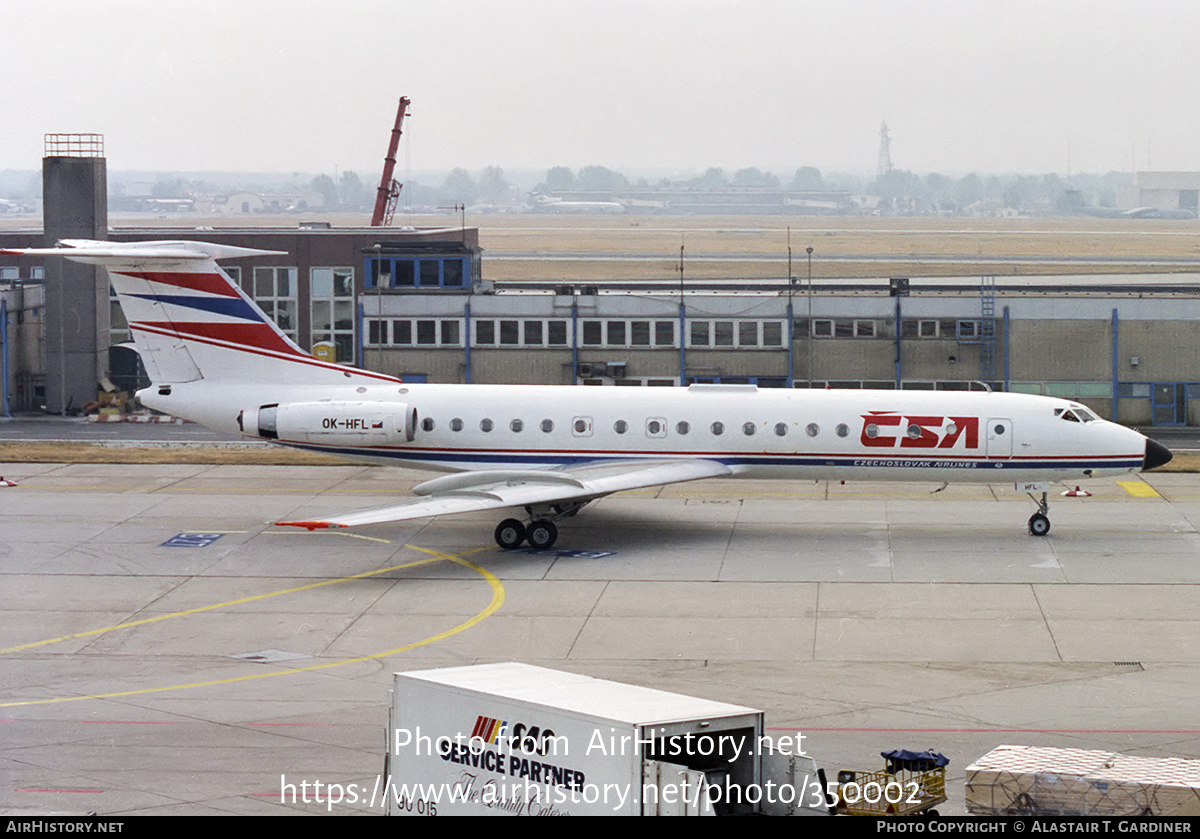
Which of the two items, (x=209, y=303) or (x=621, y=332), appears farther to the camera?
(x=621, y=332)

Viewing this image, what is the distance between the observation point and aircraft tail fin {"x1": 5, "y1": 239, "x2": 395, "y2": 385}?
1423 inches

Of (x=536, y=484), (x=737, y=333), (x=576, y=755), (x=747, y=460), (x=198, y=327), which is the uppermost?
(x=198, y=327)

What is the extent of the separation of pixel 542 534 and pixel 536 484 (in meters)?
1.15

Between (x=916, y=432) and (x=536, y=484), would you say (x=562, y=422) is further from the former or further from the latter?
(x=916, y=432)

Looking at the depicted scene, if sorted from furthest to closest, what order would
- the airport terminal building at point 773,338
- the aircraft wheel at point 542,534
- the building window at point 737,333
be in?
the building window at point 737,333 → the airport terminal building at point 773,338 → the aircraft wheel at point 542,534

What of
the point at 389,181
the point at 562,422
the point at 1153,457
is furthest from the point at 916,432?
the point at 389,181

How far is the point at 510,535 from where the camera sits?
33562 mm

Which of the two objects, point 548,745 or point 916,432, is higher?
point 916,432

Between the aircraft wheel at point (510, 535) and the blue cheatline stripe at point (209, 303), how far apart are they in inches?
339

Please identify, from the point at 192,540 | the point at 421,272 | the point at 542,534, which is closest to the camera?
the point at 542,534

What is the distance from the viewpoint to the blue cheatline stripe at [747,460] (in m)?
34.8

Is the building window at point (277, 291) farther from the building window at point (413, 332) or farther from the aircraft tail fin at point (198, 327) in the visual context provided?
the aircraft tail fin at point (198, 327)

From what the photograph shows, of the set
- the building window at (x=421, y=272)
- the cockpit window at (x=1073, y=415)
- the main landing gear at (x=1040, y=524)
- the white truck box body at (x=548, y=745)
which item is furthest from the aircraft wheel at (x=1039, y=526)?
the building window at (x=421, y=272)

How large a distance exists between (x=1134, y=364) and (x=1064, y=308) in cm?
341
